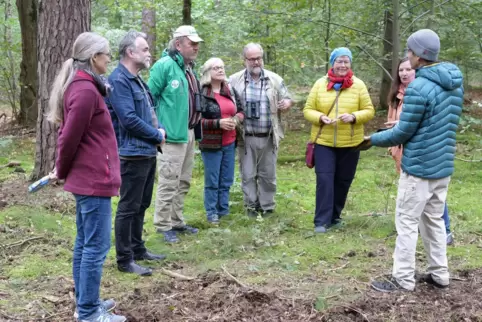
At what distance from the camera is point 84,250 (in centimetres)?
360

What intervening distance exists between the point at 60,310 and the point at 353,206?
465 centimetres

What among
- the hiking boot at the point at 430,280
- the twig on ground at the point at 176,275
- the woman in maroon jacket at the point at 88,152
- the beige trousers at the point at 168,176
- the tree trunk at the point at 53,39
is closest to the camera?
the woman in maroon jacket at the point at 88,152

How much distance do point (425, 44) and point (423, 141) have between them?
2.43 feet

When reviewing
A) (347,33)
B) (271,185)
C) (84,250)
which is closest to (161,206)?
(271,185)

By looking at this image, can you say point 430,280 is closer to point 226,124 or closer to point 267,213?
point 267,213

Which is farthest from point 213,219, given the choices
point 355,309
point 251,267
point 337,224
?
point 355,309

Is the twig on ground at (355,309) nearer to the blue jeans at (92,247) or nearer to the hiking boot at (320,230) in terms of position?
the blue jeans at (92,247)

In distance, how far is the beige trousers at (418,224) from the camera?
412 centimetres

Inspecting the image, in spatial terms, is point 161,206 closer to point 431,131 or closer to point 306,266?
point 306,266

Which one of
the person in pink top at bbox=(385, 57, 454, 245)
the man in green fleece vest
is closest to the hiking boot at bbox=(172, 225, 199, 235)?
the man in green fleece vest

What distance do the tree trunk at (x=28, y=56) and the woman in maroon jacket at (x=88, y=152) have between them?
10658 millimetres

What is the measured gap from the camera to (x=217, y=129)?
6453 mm

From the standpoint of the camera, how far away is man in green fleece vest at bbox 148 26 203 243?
18.4 ft

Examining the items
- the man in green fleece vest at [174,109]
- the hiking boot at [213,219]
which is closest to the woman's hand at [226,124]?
the man in green fleece vest at [174,109]
